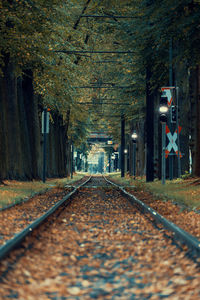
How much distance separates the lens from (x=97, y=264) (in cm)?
639

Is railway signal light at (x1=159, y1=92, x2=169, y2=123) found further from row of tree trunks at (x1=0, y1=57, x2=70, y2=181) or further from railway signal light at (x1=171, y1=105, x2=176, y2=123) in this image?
row of tree trunks at (x1=0, y1=57, x2=70, y2=181)

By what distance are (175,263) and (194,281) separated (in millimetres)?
1088

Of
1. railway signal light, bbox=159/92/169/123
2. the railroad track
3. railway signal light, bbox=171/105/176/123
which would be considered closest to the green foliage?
railway signal light, bbox=159/92/169/123

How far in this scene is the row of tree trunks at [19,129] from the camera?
20.5m

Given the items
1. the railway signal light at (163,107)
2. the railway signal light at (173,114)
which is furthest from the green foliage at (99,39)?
the railway signal light at (173,114)

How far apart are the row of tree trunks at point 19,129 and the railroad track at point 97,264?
11.0 m

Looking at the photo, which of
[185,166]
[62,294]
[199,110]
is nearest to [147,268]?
[62,294]

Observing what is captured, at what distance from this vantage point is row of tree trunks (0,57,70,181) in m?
20.5

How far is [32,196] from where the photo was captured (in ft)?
54.1

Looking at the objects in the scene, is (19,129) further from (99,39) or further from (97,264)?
(97,264)

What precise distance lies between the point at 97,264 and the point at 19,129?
Answer: 18321mm

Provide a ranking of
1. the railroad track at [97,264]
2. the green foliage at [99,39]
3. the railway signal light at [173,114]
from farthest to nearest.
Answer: the railway signal light at [173,114] → the green foliage at [99,39] → the railroad track at [97,264]

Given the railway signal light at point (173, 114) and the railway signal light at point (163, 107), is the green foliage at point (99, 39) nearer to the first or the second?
the railway signal light at point (163, 107)

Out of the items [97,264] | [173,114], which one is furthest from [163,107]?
[97,264]
